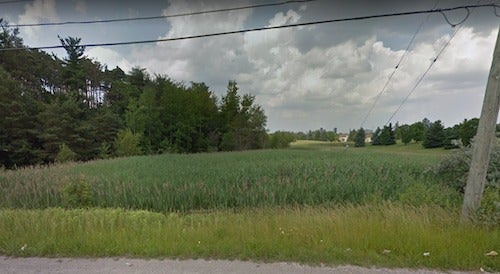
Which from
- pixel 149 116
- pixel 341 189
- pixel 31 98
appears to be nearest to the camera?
pixel 341 189

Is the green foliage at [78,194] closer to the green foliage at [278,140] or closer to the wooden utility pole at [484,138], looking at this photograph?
the wooden utility pole at [484,138]

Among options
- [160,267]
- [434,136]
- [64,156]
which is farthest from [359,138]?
[64,156]

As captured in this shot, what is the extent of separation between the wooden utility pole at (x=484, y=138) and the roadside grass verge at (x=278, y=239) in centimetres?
53

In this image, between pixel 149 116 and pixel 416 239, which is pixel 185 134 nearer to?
pixel 149 116

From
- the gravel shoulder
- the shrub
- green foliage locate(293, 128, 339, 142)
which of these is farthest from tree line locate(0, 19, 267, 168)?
the shrub

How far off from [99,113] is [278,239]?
4489cm

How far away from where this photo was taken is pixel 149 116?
148 feet

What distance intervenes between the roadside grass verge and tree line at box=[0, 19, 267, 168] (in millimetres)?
26031

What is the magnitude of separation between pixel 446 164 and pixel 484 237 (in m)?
5.63

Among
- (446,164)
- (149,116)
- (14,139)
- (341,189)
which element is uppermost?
(149,116)

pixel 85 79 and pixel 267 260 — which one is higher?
pixel 85 79

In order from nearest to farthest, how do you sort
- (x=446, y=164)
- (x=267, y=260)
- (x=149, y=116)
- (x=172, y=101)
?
1. (x=267, y=260)
2. (x=446, y=164)
3. (x=149, y=116)
4. (x=172, y=101)

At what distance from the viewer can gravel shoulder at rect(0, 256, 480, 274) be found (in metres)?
3.70

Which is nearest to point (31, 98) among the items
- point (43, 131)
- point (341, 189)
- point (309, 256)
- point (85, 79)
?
point (43, 131)
